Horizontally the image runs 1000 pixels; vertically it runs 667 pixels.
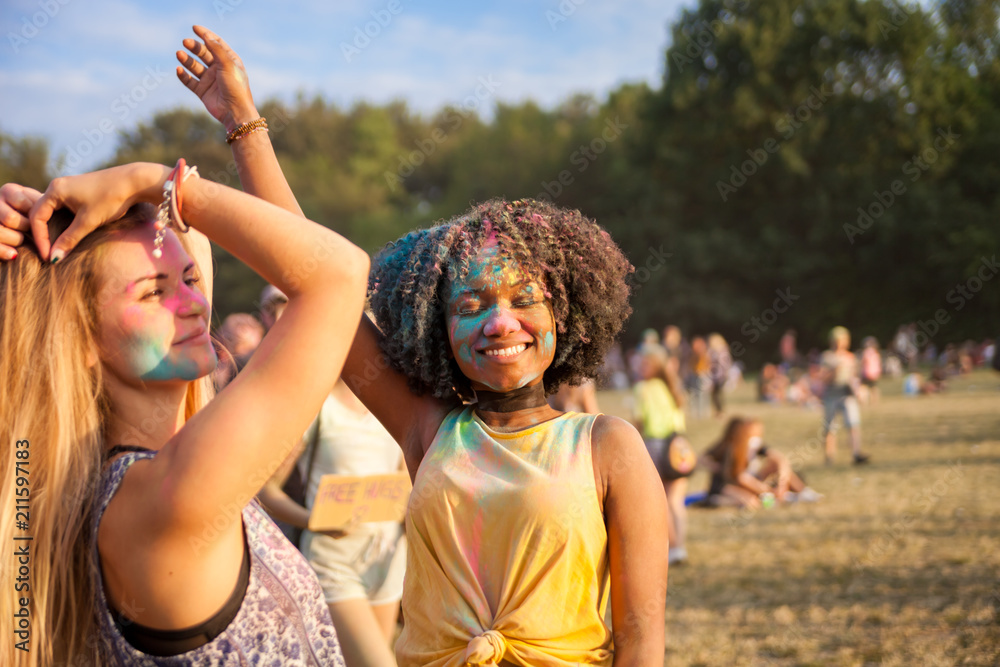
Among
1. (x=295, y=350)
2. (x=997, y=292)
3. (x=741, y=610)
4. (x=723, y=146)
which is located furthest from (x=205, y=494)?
(x=723, y=146)

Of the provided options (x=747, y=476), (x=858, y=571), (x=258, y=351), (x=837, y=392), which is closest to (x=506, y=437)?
(x=258, y=351)

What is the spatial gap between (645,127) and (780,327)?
10.5m

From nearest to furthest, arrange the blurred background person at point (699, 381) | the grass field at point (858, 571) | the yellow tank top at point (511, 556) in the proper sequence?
the yellow tank top at point (511, 556)
the grass field at point (858, 571)
the blurred background person at point (699, 381)

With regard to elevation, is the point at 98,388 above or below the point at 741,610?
above

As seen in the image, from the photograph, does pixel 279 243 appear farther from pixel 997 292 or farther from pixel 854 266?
pixel 854 266

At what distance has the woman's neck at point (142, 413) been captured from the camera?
1.60 meters

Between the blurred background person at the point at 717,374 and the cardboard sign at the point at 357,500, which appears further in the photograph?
the blurred background person at the point at 717,374

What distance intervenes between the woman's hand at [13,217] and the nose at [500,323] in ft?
3.01

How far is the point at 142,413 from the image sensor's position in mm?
1636

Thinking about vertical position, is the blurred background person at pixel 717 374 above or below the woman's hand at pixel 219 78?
below

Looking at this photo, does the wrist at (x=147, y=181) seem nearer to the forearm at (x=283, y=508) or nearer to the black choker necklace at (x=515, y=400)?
the black choker necklace at (x=515, y=400)

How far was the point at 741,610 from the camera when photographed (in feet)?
19.0

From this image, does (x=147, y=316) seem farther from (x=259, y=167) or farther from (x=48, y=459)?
(x=259, y=167)

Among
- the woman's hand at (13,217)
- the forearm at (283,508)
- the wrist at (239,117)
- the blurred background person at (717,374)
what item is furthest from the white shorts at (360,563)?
the blurred background person at (717,374)
